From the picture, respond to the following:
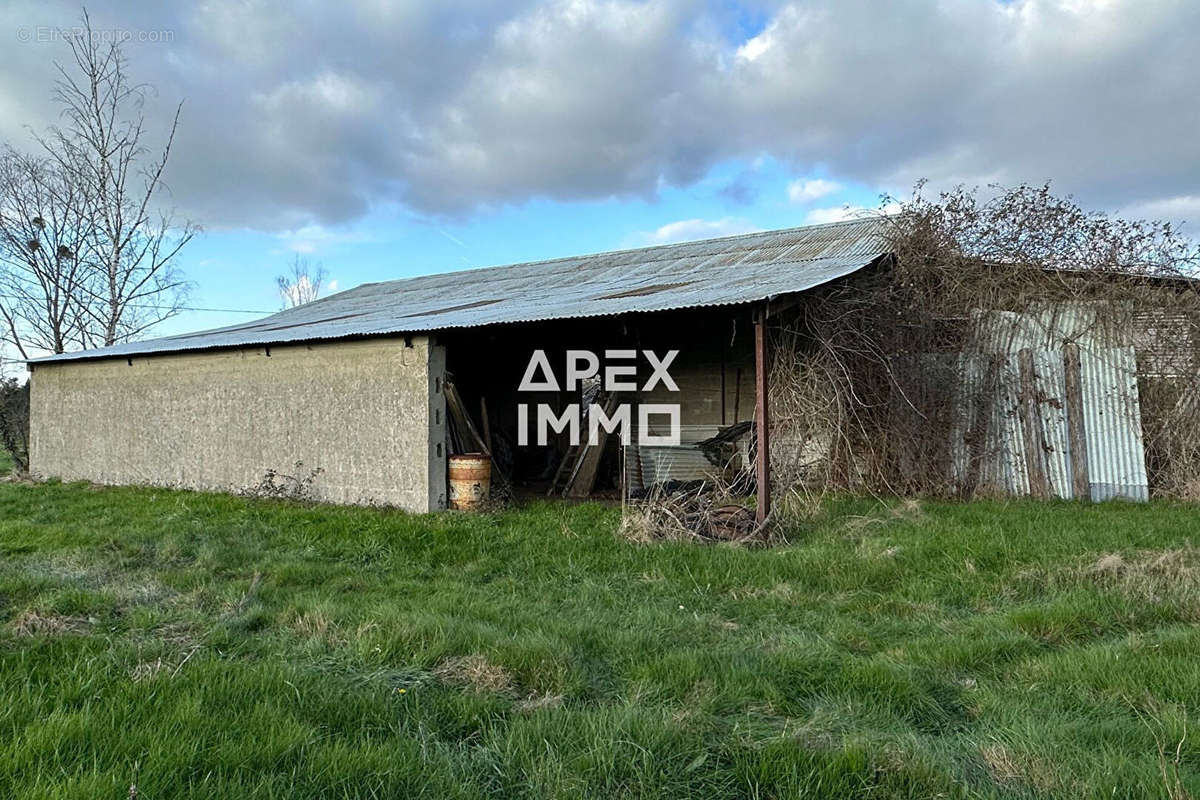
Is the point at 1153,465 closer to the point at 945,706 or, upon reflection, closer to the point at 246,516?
the point at 945,706

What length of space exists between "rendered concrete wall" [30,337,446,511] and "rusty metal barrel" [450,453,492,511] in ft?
0.45

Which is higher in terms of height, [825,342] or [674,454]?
[825,342]

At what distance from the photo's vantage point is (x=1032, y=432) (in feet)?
27.7

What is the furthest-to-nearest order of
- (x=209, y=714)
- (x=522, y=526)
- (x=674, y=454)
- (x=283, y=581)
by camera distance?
(x=674, y=454) < (x=522, y=526) < (x=283, y=581) < (x=209, y=714)

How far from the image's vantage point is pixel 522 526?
7.15 meters

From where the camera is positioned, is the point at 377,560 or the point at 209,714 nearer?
the point at 209,714

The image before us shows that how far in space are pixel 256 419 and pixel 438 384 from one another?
317cm

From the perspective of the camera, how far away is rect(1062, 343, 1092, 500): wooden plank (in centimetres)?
815

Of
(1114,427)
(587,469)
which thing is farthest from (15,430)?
(1114,427)

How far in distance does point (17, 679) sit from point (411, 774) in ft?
6.23

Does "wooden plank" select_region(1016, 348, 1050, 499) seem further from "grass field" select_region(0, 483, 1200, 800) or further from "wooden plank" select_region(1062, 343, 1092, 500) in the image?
"grass field" select_region(0, 483, 1200, 800)

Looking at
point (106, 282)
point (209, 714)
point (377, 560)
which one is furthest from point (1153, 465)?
point (106, 282)

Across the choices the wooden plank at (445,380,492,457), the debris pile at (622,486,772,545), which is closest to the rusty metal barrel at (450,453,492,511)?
the wooden plank at (445,380,492,457)

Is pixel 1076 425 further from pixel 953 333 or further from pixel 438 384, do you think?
pixel 438 384
